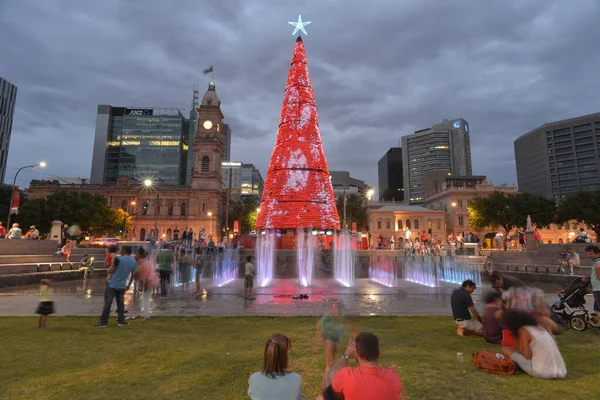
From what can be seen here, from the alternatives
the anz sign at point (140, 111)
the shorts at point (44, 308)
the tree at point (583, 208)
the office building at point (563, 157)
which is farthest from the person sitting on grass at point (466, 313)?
the office building at point (563, 157)

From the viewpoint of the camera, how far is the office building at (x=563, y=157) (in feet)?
388

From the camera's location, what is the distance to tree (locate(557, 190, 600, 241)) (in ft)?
170

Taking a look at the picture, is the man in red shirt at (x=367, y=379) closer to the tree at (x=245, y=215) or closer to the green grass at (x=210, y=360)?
the green grass at (x=210, y=360)

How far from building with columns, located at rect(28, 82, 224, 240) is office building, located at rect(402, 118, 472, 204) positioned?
352ft

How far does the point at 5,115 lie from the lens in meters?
98.5

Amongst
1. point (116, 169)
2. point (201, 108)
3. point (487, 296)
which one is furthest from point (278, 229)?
point (116, 169)

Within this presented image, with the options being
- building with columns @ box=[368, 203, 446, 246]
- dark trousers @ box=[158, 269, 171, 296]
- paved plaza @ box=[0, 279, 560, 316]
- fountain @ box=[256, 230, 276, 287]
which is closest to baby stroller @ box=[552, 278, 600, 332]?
paved plaza @ box=[0, 279, 560, 316]

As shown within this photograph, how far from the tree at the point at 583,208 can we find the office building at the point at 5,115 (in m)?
129

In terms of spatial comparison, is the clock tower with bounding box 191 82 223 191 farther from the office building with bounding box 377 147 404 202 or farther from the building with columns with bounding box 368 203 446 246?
the office building with bounding box 377 147 404 202

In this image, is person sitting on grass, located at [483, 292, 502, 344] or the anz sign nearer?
person sitting on grass, located at [483, 292, 502, 344]

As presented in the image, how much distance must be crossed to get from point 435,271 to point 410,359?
70.6 ft

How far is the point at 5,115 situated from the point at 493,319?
12909 cm

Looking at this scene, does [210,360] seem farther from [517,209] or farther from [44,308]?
[517,209]

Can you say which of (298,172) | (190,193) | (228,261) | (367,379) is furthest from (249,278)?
(190,193)
